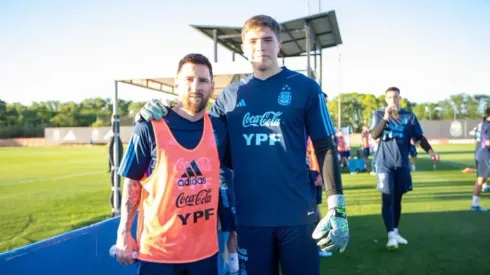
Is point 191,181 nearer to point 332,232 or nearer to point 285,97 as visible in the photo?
point 285,97

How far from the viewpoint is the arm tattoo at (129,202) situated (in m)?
2.72

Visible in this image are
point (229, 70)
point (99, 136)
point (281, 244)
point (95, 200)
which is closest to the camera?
point (281, 244)

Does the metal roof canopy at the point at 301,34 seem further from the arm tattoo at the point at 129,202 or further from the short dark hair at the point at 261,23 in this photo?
the arm tattoo at the point at 129,202

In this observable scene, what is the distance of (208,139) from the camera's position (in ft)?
9.06

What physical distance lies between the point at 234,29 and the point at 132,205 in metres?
8.81

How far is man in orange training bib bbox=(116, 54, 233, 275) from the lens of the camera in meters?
2.65

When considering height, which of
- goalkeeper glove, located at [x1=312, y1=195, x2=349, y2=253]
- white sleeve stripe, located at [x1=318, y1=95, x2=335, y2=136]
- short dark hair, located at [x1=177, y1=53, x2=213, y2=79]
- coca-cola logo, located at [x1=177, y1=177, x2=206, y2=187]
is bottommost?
goalkeeper glove, located at [x1=312, y1=195, x2=349, y2=253]

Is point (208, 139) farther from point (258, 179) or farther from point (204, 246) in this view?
point (204, 246)

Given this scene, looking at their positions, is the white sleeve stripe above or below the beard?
below

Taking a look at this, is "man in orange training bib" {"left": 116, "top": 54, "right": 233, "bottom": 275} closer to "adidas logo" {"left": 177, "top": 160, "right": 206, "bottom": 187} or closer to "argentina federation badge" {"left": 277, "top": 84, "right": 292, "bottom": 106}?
"adidas logo" {"left": 177, "top": 160, "right": 206, "bottom": 187}

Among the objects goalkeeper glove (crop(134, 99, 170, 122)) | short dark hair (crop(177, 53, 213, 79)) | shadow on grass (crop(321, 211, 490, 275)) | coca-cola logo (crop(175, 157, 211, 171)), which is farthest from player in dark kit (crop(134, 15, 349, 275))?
shadow on grass (crop(321, 211, 490, 275))

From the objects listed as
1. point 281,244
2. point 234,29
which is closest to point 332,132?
point 281,244

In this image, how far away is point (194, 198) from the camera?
271 centimetres

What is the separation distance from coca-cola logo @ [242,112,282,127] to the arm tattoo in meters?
0.81
